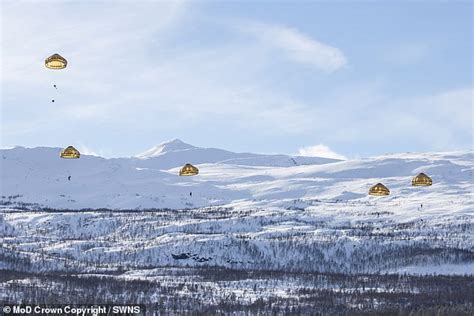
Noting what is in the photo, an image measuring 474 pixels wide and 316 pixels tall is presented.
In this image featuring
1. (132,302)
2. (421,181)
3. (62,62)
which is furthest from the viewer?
(132,302)

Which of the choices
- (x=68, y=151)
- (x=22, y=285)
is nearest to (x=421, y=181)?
(x=68, y=151)

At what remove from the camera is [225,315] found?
16625 centimetres

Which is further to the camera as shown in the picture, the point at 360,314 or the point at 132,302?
the point at 132,302

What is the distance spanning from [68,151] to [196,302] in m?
86.9

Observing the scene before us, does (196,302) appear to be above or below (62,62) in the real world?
below

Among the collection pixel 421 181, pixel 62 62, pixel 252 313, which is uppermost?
pixel 62 62

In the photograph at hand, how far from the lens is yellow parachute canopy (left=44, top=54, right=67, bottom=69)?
309 ft

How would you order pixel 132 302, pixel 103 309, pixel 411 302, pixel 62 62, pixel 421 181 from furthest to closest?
pixel 411 302 → pixel 132 302 → pixel 103 309 → pixel 421 181 → pixel 62 62

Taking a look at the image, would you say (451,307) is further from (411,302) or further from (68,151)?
(68,151)

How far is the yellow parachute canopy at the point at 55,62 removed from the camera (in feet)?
309

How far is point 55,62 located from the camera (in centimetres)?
9444

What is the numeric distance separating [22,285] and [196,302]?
42247mm

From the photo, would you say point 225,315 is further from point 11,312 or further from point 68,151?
point 68,151

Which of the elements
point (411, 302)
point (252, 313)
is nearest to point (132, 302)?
point (252, 313)
